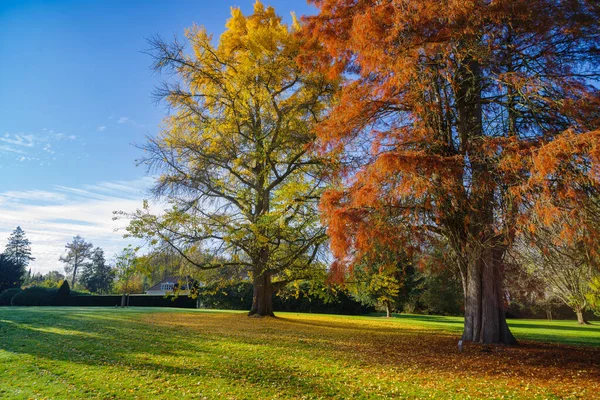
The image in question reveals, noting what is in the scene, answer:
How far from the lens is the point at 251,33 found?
14656mm

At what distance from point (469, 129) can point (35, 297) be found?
35.1 m

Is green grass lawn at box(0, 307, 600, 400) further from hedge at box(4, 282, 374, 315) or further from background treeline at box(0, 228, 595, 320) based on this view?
hedge at box(4, 282, 374, 315)

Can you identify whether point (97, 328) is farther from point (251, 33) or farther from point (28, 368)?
point (251, 33)

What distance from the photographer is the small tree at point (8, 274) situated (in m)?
41.6

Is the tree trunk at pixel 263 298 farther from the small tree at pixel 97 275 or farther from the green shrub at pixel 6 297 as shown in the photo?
the small tree at pixel 97 275

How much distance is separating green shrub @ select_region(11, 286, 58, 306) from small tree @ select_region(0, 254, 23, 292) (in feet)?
47.9

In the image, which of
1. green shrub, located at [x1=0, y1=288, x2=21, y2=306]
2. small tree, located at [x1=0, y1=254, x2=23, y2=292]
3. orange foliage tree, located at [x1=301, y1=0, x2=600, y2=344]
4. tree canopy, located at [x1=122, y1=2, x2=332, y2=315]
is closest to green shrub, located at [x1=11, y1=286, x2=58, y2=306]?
green shrub, located at [x1=0, y1=288, x2=21, y2=306]

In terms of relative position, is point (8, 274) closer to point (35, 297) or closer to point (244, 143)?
point (35, 297)

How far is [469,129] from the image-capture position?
10.2 metres

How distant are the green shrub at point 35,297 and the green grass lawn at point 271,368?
23692 mm

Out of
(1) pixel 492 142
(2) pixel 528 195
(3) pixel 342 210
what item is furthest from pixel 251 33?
(2) pixel 528 195

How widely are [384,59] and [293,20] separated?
870 cm

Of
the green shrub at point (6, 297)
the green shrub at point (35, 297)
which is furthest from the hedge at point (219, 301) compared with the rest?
the green shrub at point (6, 297)

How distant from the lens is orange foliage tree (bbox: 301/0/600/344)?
24.6ft
